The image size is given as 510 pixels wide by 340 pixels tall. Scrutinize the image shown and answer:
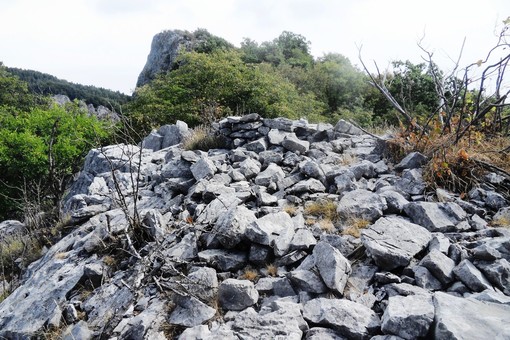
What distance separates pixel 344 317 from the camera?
2533 millimetres

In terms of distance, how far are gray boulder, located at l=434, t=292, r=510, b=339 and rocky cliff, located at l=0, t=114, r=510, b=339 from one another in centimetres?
1

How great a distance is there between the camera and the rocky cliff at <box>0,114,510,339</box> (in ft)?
8.38

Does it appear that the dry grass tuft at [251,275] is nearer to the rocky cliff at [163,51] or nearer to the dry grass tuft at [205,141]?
the dry grass tuft at [205,141]

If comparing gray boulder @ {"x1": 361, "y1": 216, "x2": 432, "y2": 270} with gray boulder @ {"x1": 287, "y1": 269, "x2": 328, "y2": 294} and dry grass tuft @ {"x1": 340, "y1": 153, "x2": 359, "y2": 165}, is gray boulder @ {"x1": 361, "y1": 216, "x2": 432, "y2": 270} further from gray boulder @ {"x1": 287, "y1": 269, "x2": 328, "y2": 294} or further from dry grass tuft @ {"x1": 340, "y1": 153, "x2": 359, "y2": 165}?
dry grass tuft @ {"x1": 340, "y1": 153, "x2": 359, "y2": 165}

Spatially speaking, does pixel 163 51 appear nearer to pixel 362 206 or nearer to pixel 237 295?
pixel 362 206

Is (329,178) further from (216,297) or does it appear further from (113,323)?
(113,323)

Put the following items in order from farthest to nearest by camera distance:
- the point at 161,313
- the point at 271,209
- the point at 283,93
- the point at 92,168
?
the point at 283,93 → the point at 92,168 → the point at 271,209 → the point at 161,313

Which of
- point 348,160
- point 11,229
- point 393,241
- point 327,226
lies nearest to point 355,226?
point 327,226

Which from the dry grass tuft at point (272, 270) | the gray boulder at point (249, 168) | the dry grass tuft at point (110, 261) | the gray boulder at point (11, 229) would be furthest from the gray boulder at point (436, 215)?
the gray boulder at point (11, 229)

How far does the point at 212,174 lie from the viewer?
18.3 ft

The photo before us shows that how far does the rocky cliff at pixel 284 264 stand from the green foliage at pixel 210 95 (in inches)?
337

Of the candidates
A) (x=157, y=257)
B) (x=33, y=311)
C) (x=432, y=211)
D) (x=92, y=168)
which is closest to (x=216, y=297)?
(x=157, y=257)

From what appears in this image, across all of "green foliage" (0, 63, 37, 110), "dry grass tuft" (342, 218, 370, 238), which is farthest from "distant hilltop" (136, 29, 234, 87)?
"dry grass tuft" (342, 218, 370, 238)

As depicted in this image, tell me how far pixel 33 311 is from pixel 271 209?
287 cm
